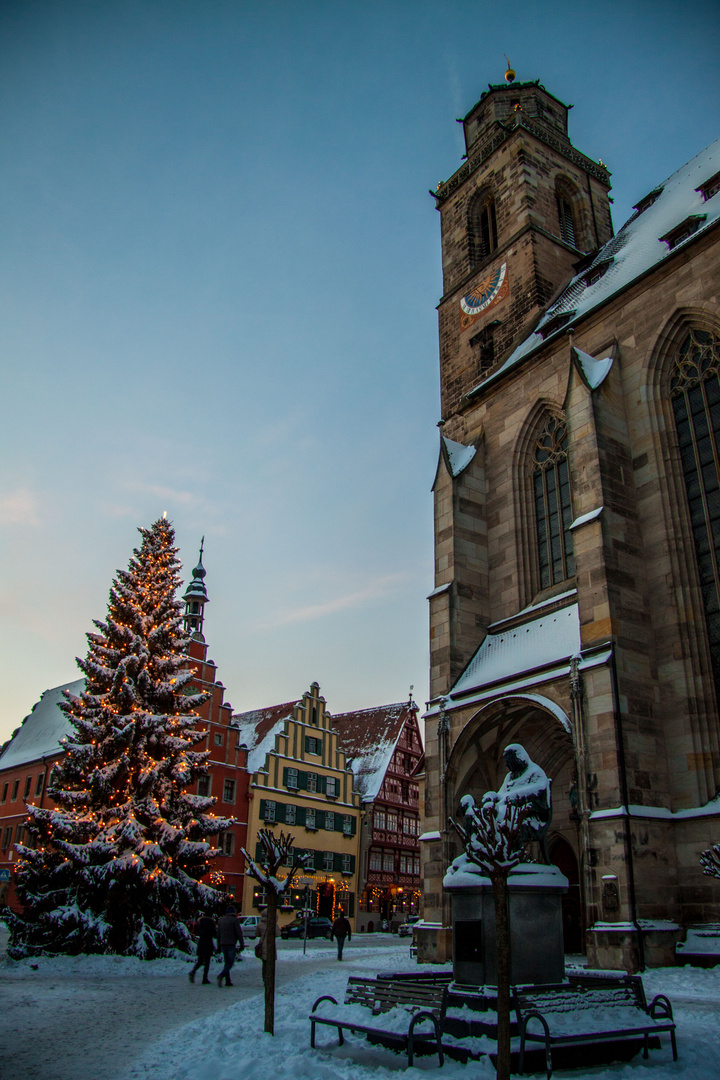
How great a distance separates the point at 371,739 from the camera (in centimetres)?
4653

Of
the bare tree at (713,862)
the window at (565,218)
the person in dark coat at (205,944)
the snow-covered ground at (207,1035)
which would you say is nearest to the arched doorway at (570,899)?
the snow-covered ground at (207,1035)

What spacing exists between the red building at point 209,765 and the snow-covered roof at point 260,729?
172 centimetres

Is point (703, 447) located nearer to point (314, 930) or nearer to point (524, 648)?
point (524, 648)

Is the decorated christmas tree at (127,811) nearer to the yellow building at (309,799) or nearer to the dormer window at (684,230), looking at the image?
the dormer window at (684,230)

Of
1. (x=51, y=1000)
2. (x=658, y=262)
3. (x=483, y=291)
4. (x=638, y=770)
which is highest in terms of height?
(x=483, y=291)

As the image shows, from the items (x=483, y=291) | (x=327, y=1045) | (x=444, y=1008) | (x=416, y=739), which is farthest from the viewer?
(x=416, y=739)

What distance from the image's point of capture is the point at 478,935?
833 centimetres

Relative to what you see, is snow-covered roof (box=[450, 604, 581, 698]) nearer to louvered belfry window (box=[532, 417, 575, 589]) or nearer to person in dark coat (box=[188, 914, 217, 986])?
louvered belfry window (box=[532, 417, 575, 589])

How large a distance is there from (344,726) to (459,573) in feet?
103

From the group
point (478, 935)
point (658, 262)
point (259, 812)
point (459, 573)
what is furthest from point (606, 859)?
point (259, 812)

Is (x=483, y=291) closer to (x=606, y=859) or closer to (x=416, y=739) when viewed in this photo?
(x=606, y=859)

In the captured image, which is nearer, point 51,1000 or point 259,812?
point 51,1000

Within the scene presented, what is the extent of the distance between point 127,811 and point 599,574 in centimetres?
1104

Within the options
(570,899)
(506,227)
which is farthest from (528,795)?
(506,227)
